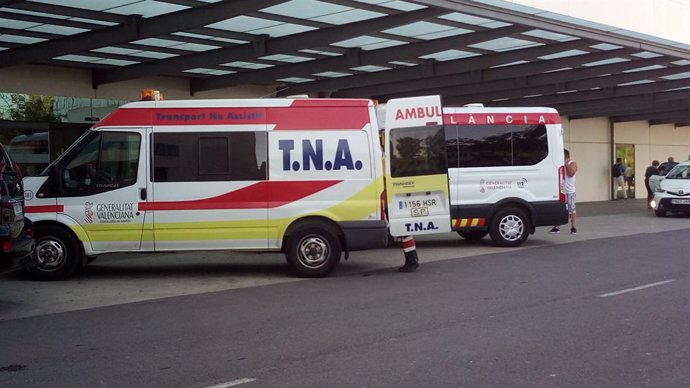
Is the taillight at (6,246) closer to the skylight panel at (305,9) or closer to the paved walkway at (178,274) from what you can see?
the paved walkway at (178,274)

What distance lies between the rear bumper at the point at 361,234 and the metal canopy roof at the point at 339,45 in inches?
165

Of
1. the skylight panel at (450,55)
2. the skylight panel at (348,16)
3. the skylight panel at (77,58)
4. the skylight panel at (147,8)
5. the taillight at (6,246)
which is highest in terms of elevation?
the skylight panel at (147,8)

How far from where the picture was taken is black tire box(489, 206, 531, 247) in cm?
1405

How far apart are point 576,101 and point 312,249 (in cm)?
1922

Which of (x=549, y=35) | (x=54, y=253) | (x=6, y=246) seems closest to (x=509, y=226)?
(x=549, y=35)

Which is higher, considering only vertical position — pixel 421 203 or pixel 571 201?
pixel 421 203

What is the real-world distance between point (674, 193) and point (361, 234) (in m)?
14.3

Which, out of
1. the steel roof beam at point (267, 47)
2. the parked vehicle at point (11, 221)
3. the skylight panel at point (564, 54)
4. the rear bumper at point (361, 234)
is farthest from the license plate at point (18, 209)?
the skylight panel at point (564, 54)

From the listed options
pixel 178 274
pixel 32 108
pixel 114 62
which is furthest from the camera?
pixel 114 62

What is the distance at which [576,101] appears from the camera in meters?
26.8

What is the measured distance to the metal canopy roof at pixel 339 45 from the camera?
13.0m

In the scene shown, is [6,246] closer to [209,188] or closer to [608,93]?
[209,188]

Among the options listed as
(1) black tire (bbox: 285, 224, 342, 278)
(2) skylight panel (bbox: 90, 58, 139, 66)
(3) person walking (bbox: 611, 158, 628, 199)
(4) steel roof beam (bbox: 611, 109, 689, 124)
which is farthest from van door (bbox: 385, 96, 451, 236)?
(3) person walking (bbox: 611, 158, 628, 199)

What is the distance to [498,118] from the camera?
14.1 meters
